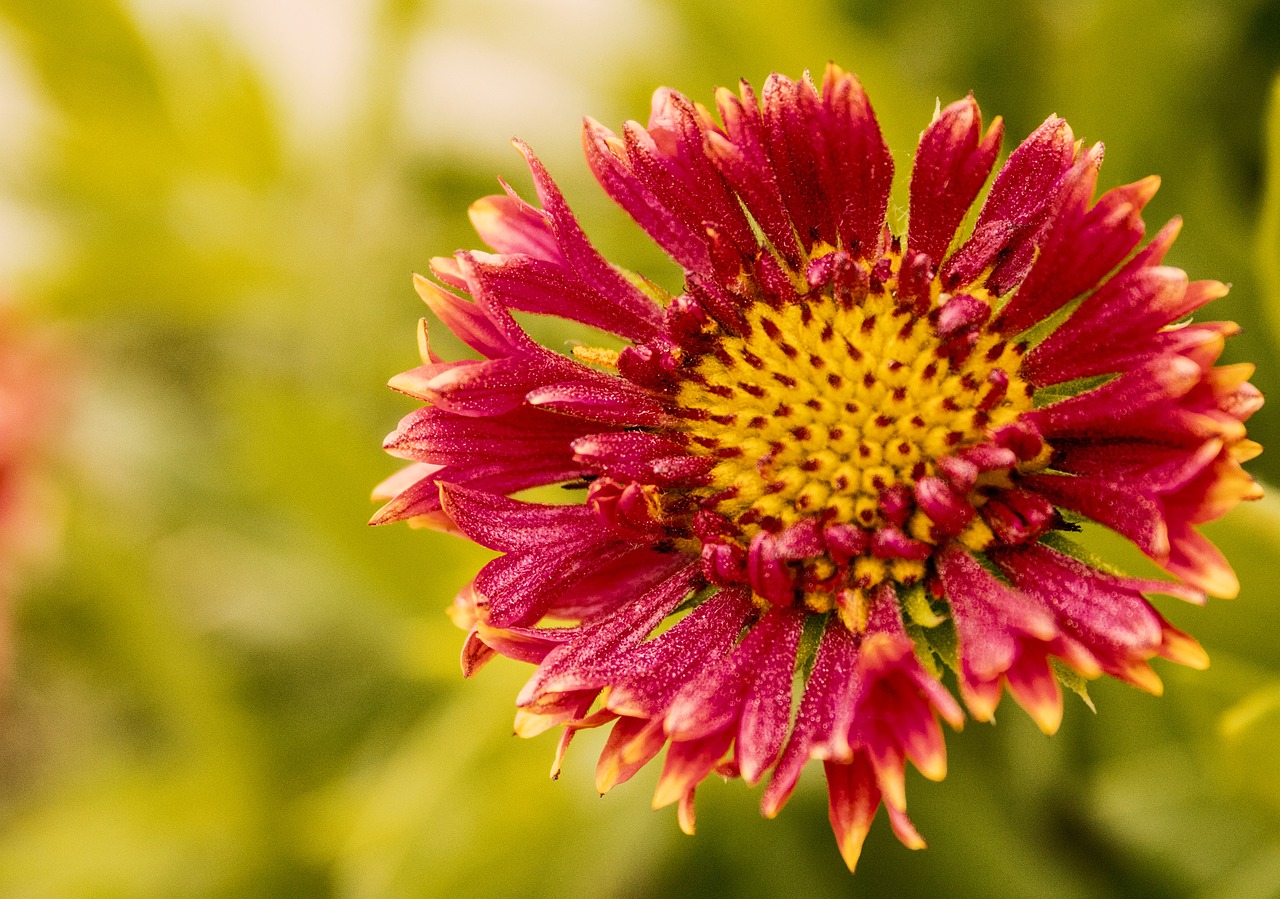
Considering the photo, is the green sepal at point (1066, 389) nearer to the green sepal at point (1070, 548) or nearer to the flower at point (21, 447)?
the green sepal at point (1070, 548)

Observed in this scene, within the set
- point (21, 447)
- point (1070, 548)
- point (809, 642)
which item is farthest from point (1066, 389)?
point (21, 447)

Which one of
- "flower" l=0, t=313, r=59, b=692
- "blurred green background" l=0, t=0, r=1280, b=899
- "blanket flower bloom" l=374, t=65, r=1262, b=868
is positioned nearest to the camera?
"blanket flower bloom" l=374, t=65, r=1262, b=868

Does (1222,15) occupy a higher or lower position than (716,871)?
higher

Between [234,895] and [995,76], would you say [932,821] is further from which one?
[234,895]

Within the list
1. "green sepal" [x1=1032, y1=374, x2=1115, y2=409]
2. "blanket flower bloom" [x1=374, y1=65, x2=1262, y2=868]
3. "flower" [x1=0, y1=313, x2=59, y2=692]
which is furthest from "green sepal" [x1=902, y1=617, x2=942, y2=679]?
"flower" [x1=0, y1=313, x2=59, y2=692]

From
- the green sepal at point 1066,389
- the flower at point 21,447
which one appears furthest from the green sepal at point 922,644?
the flower at point 21,447

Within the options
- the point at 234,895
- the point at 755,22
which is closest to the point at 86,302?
the point at 234,895

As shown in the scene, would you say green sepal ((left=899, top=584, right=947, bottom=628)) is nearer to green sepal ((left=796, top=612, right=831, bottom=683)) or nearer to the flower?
green sepal ((left=796, top=612, right=831, bottom=683))
